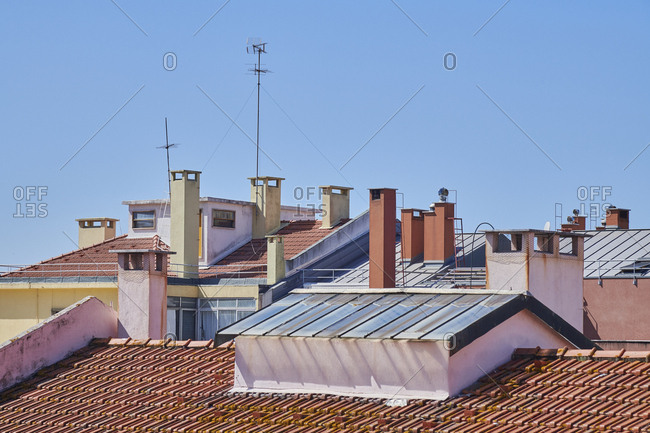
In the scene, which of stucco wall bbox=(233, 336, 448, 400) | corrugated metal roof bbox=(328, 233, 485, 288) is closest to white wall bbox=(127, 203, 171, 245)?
corrugated metal roof bbox=(328, 233, 485, 288)

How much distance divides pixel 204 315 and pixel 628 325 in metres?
12.1

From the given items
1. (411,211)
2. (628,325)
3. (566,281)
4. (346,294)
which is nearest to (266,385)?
(346,294)

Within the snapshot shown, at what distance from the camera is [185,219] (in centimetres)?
3484

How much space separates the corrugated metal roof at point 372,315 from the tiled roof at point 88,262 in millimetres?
17950

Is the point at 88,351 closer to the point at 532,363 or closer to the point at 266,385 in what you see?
the point at 266,385

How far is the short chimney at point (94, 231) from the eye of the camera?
41125 millimetres

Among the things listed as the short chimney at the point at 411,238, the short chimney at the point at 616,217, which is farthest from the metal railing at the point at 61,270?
the short chimney at the point at 616,217

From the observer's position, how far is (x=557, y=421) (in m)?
10.9

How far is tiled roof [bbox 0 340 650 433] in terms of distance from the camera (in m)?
11.2

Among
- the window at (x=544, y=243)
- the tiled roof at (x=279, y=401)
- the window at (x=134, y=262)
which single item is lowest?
the tiled roof at (x=279, y=401)

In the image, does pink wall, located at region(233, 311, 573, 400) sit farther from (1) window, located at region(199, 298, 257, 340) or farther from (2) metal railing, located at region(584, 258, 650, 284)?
(1) window, located at region(199, 298, 257, 340)

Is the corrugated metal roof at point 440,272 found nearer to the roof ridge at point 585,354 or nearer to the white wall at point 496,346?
the white wall at point 496,346

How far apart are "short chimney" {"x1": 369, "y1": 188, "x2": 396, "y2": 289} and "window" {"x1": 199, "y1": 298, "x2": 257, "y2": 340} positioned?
5814mm

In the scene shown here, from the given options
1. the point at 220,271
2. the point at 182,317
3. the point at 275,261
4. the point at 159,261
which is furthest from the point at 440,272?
the point at 159,261
